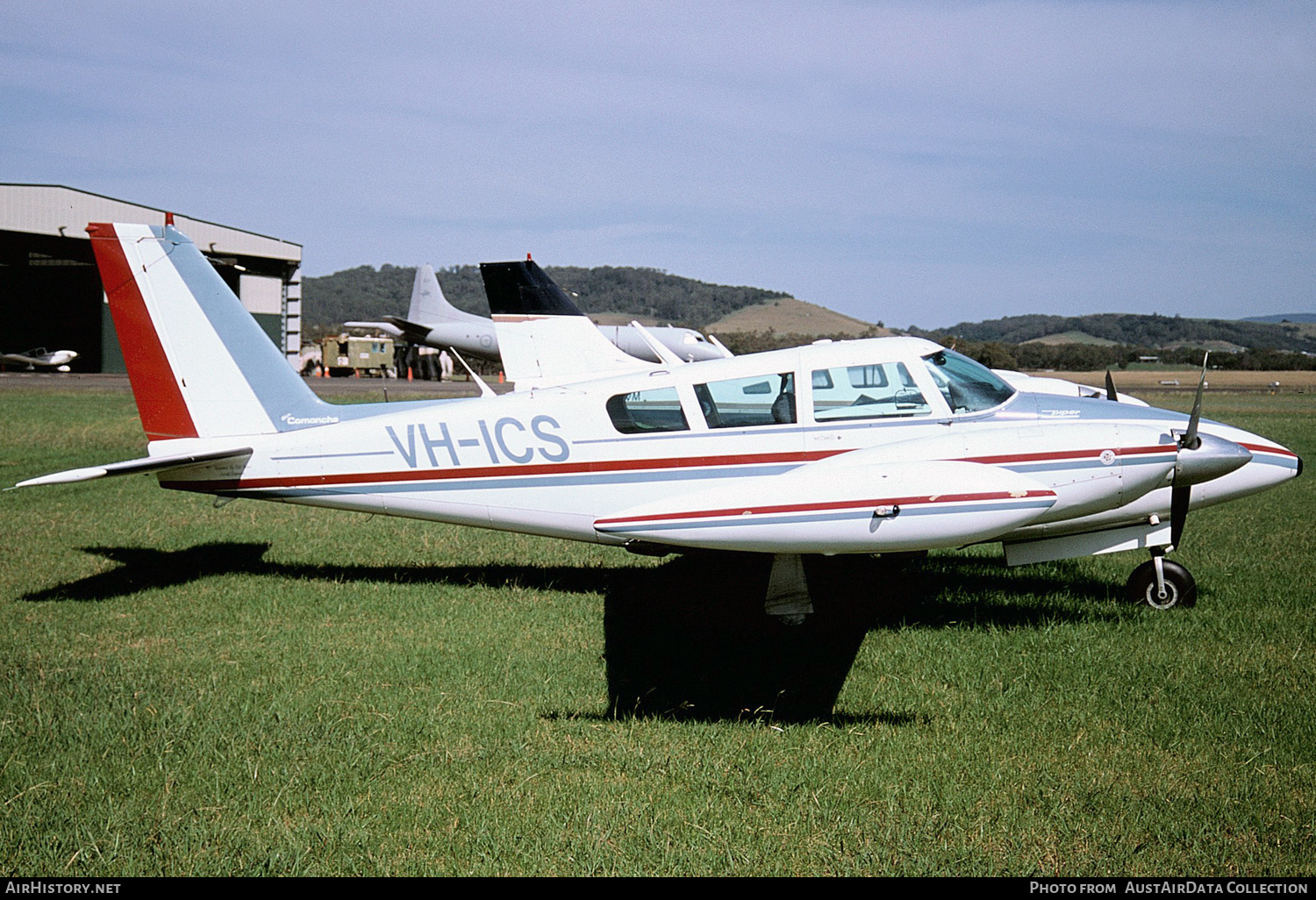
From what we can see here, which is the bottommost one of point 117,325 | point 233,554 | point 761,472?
point 233,554

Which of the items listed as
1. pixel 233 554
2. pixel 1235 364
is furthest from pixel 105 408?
pixel 1235 364

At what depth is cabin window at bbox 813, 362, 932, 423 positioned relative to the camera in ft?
23.7

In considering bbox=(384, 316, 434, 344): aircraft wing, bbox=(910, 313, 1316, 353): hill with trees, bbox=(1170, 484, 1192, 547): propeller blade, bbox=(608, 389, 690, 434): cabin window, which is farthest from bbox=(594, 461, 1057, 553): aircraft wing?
bbox=(910, 313, 1316, 353): hill with trees

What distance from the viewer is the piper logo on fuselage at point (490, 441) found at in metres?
7.55

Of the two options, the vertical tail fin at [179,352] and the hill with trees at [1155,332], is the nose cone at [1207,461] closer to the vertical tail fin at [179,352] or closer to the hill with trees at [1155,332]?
the vertical tail fin at [179,352]

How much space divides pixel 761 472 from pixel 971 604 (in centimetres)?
258

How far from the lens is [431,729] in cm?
525

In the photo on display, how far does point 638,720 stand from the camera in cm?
547

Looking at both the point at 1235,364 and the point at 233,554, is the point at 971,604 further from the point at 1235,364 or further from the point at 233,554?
the point at 1235,364

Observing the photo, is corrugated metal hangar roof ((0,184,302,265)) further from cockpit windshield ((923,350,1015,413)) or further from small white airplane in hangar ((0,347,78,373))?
cockpit windshield ((923,350,1015,413))

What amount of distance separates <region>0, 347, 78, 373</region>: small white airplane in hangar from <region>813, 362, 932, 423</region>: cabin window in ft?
195

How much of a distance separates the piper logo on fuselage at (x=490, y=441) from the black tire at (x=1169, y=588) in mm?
5247

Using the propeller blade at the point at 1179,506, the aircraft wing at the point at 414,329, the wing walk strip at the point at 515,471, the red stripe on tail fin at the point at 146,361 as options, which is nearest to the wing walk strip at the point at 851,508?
the wing walk strip at the point at 515,471
